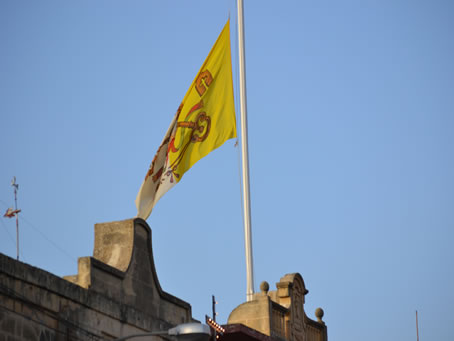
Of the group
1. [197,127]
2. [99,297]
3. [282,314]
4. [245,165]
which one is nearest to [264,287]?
[282,314]

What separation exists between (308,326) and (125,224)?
39.7ft

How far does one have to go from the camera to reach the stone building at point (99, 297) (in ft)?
68.0

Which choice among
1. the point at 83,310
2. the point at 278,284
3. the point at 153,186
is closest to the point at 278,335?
the point at 278,284

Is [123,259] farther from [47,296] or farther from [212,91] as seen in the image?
[212,91]

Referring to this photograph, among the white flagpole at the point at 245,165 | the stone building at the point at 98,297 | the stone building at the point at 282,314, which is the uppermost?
the white flagpole at the point at 245,165

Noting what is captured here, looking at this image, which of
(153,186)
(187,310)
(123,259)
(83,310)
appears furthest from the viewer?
(153,186)

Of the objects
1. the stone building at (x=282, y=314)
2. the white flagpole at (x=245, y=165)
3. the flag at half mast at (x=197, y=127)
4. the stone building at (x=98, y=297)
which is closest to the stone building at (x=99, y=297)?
the stone building at (x=98, y=297)

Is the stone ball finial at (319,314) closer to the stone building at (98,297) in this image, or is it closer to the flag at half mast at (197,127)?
the flag at half mast at (197,127)

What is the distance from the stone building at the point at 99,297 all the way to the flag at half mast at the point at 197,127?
4.06 m

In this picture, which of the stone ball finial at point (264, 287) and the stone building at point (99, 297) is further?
the stone ball finial at point (264, 287)

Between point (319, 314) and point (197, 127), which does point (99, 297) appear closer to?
point (197, 127)

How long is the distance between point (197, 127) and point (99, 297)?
32.4ft

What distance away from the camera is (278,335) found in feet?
107

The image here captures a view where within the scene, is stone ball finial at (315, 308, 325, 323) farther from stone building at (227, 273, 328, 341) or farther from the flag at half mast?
the flag at half mast
